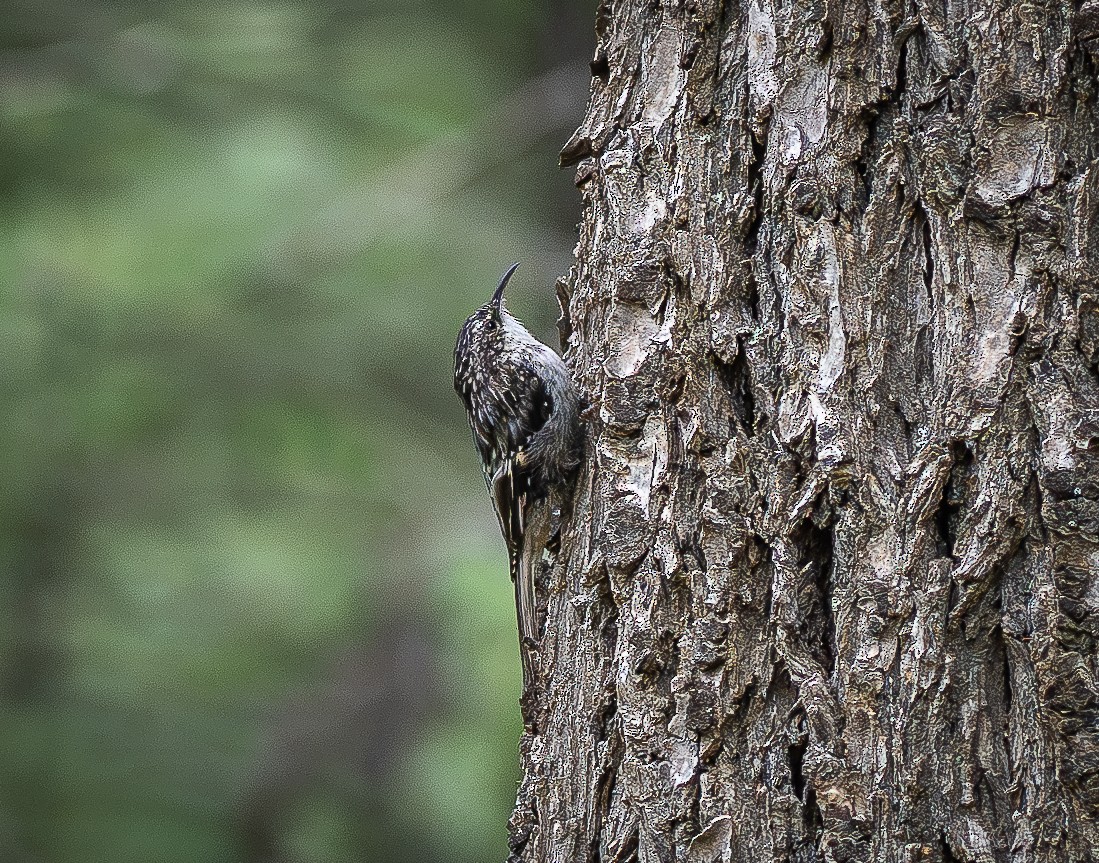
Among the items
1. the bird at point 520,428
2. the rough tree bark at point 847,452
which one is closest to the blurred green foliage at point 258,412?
the bird at point 520,428

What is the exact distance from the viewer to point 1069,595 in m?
1.51

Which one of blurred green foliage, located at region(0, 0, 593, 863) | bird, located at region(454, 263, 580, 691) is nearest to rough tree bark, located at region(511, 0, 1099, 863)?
bird, located at region(454, 263, 580, 691)

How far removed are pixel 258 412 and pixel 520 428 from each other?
2744 mm

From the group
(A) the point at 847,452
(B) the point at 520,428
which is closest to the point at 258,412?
(B) the point at 520,428

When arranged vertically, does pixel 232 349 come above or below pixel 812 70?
above

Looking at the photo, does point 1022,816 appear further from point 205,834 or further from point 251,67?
point 205,834

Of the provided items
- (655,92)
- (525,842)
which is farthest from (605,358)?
(525,842)

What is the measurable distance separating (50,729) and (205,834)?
102 cm

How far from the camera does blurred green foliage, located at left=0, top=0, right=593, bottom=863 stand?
4.76 meters

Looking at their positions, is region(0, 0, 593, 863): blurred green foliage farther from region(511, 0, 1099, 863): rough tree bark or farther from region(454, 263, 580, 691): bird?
region(511, 0, 1099, 863): rough tree bark

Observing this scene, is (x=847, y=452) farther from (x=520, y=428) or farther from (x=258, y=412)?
(x=258, y=412)

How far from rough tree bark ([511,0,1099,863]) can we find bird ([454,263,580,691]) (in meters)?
0.29

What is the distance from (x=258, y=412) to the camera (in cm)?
527

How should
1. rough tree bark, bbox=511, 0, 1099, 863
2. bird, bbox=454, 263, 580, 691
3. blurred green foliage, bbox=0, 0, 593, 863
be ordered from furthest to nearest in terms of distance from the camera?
blurred green foliage, bbox=0, 0, 593, 863 < bird, bbox=454, 263, 580, 691 < rough tree bark, bbox=511, 0, 1099, 863
